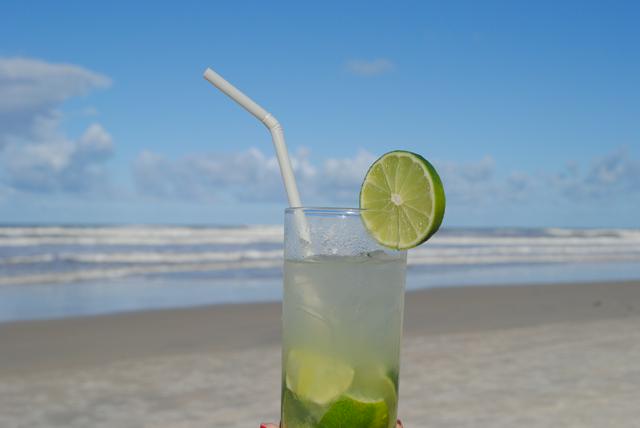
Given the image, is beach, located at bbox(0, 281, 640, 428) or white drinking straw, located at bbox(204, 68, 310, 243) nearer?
white drinking straw, located at bbox(204, 68, 310, 243)

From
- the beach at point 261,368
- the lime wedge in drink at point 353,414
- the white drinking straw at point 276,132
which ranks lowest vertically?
the beach at point 261,368

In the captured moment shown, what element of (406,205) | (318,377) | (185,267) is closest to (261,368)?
(318,377)

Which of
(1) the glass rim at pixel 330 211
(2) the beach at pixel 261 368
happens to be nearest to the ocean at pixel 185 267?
(2) the beach at pixel 261 368

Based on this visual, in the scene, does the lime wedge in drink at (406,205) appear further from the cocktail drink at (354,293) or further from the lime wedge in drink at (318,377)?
the lime wedge in drink at (318,377)

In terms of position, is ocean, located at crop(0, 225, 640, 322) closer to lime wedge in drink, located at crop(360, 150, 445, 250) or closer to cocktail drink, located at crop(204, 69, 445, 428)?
cocktail drink, located at crop(204, 69, 445, 428)

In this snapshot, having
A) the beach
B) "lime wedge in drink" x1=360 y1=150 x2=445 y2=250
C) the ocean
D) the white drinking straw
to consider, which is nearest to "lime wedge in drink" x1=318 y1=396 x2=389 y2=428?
"lime wedge in drink" x1=360 y1=150 x2=445 y2=250

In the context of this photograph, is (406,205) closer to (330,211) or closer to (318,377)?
(330,211)
